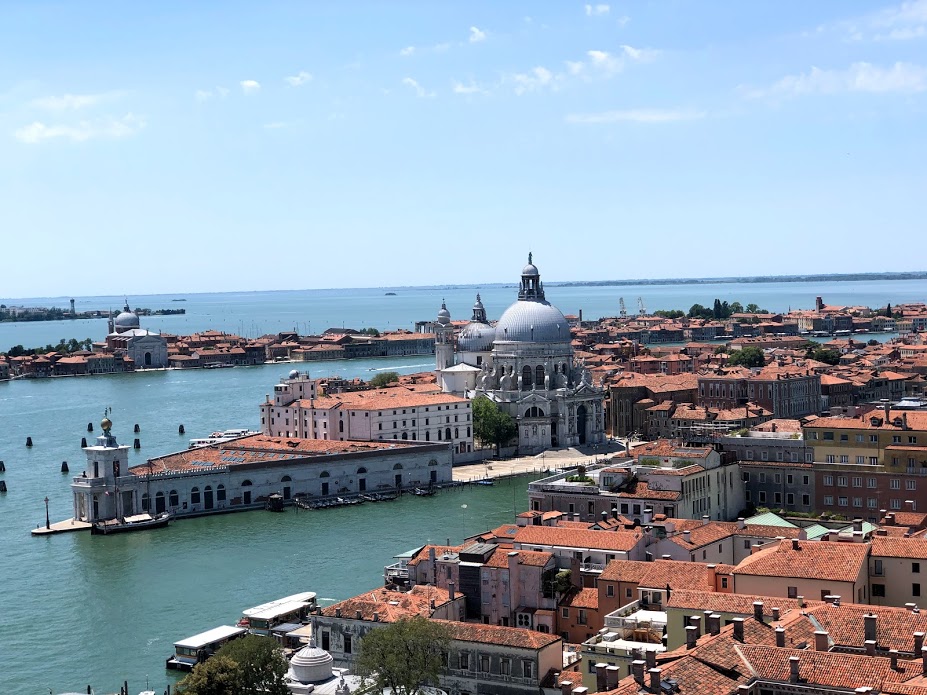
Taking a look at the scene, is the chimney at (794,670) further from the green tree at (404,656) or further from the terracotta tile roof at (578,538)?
the terracotta tile roof at (578,538)

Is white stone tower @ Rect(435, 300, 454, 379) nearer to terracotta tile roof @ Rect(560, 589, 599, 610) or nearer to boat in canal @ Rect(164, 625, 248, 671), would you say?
boat in canal @ Rect(164, 625, 248, 671)

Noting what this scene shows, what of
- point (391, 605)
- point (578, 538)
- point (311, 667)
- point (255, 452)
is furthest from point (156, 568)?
point (311, 667)

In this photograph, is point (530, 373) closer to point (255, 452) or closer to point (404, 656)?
point (255, 452)

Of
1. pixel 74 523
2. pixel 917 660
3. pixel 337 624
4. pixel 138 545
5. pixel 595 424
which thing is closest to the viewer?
pixel 917 660

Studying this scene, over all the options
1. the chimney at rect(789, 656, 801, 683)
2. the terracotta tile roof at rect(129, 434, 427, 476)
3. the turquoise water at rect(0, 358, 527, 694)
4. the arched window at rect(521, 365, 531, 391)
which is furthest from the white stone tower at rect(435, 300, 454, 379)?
the chimney at rect(789, 656, 801, 683)

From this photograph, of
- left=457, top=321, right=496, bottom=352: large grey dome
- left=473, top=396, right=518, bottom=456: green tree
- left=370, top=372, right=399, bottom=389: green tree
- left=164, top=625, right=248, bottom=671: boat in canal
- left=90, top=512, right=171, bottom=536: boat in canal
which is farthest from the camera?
left=370, top=372, right=399, bottom=389: green tree

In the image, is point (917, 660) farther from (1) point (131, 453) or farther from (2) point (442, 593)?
(1) point (131, 453)

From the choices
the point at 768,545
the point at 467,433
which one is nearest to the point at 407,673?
the point at 768,545
